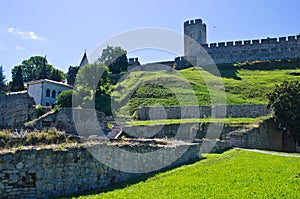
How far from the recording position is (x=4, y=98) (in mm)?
35000

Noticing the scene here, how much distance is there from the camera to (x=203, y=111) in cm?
2791

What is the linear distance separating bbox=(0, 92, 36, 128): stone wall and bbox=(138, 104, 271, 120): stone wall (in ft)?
35.9

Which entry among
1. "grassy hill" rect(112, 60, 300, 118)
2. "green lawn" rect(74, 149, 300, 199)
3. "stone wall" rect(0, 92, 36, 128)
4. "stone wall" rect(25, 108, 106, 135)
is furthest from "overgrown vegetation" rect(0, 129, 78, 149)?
"stone wall" rect(0, 92, 36, 128)

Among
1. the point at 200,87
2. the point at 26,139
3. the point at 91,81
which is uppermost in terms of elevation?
the point at 91,81

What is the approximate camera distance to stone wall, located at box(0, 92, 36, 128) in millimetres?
31516

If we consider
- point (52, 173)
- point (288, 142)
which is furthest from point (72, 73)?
point (52, 173)

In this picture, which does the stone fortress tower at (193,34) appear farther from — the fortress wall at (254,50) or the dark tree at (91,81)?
the dark tree at (91,81)

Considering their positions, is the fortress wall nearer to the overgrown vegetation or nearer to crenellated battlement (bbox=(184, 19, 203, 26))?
crenellated battlement (bbox=(184, 19, 203, 26))

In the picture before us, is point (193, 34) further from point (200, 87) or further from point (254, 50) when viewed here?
point (200, 87)

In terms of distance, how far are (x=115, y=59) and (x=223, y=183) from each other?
50.5 meters

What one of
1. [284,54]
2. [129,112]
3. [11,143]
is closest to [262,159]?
[11,143]

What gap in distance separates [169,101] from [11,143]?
22.5 metres

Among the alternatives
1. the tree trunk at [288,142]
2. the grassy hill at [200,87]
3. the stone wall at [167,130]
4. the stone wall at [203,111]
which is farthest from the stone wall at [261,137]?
the grassy hill at [200,87]

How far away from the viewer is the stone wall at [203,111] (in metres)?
26.8
